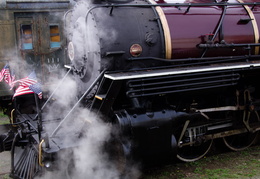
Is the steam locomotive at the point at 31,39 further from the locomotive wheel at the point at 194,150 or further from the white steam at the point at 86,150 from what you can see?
the locomotive wheel at the point at 194,150

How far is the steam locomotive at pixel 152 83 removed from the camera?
3590mm

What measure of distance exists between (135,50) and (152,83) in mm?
547

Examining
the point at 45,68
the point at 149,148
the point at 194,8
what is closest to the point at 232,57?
the point at 194,8

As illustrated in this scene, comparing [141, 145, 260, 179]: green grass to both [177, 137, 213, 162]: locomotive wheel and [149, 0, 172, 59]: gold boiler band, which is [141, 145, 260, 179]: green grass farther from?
[149, 0, 172, 59]: gold boiler band

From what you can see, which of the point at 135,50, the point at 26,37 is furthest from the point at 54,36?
the point at 135,50

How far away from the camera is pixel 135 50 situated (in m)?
3.83

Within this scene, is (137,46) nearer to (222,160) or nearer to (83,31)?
(83,31)

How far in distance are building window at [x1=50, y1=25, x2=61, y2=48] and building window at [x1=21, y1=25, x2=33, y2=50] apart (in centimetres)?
50

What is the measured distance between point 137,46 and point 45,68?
4.41 meters

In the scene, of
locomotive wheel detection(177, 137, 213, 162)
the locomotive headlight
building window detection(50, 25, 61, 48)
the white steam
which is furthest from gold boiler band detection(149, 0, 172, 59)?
building window detection(50, 25, 61, 48)

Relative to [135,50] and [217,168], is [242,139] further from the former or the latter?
[135,50]

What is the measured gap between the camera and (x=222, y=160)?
457cm

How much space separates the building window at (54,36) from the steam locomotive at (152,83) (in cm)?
322

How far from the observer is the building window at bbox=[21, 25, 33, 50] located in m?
7.41
